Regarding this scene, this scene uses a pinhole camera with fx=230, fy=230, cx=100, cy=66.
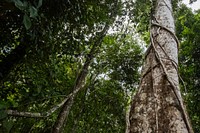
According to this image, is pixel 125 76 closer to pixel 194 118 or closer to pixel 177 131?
pixel 194 118

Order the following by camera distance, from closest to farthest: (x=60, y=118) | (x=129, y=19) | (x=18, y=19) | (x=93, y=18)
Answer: (x=18, y=19) → (x=93, y=18) → (x=60, y=118) → (x=129, y=19)

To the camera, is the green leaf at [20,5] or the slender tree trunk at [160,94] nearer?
the green leaf at [20,5]

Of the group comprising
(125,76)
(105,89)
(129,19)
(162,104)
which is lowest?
(162,104)

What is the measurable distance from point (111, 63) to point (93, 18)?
109 inches

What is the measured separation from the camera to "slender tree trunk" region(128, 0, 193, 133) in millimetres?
1205

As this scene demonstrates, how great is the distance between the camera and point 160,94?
1396mm

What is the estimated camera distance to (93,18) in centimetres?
264

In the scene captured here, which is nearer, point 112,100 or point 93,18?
point 93,18

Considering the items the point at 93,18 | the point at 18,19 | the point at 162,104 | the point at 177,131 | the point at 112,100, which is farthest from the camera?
the point at 112,100

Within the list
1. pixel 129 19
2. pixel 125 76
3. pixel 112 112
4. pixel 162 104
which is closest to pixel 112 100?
pixel 112 112

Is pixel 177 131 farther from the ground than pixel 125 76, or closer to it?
closer to it

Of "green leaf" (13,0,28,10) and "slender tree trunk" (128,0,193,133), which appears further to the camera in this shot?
→ "slender tree trunk" (128,0,193,133)

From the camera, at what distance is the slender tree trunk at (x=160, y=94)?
1205 millimetres

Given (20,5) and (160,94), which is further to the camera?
(160,94)
